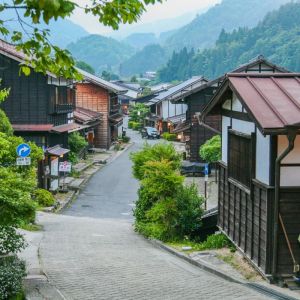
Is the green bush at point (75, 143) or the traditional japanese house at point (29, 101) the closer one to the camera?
the traditional japanese house at point (29, 101)

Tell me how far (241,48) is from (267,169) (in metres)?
169

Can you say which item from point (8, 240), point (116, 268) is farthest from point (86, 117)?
point (8, 240)

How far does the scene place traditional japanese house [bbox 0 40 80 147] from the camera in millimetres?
30594

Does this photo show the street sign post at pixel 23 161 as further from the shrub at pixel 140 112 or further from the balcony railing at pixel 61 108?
the shrub at pixel 140 112

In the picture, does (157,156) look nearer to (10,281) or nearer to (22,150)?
(22,150)

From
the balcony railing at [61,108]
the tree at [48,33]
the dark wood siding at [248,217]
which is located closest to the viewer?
the tree at [48,33]

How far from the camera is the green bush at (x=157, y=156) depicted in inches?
719

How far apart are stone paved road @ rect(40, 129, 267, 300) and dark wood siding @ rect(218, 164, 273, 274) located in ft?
3.18

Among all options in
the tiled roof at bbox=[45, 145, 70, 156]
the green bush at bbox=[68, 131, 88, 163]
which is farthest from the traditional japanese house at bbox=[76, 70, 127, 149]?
the tiled roof at bbox=[45, 145, 70, 156]

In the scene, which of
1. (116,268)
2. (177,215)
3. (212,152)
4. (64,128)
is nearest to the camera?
(116,268)

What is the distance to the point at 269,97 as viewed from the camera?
11398mm

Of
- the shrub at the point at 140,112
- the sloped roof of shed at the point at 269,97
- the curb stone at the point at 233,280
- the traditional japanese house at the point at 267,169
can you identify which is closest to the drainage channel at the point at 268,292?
the curb stone at the point at 233,280

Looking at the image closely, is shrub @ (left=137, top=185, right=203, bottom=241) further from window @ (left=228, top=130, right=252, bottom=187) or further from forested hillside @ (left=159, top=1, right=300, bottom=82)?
forested hillside @ (left=159, top=1, right=300, bottom=82)

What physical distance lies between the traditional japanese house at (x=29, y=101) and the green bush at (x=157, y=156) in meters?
12.7
